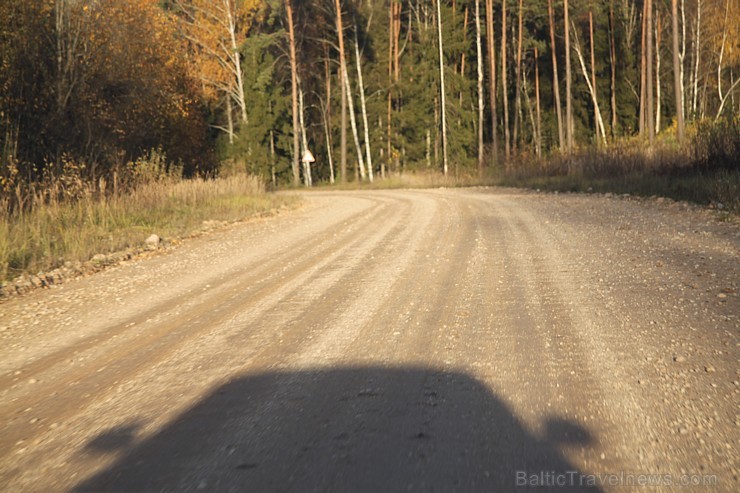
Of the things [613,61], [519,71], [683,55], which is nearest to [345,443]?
[519,71]

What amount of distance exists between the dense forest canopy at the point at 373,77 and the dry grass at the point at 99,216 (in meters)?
2.29

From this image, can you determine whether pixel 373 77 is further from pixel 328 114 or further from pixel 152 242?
pixel 152 242

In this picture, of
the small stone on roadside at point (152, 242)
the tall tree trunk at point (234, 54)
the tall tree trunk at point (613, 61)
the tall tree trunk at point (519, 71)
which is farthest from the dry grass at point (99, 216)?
the tall tree trunk at point (613, 61)

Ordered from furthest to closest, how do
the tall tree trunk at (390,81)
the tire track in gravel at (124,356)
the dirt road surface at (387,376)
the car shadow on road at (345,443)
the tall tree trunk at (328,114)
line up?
1. the tall tree trunk at (328,114)
2. the tall tree trunk at (390,81)
3. the tire track in gravel at (124,356)
4. the dirt road surface at (387,376)
5. the car shadow on road at (345,443)

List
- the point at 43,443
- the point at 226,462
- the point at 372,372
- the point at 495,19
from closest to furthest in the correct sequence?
the point at 226,462
the point at 43,443
the point at 372,372
the point at 495,19

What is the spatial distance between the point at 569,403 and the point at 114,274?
6.31 meters

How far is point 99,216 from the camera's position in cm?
1134

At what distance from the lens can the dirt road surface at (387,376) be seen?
2.45 m

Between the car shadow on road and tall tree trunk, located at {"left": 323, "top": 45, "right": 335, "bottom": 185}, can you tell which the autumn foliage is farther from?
tall tree trunk, located at {"left": 323, "top": 45, "right": 335, "bottom": 185}

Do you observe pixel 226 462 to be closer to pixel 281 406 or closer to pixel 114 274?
pixel 281 406

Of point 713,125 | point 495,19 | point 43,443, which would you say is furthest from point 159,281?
point 495,19

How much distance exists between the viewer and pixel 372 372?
11.6 feet

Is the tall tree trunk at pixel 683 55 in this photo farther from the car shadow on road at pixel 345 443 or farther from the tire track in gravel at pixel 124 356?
the car shadow on road at pixel 345 443

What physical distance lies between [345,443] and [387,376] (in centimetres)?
84
